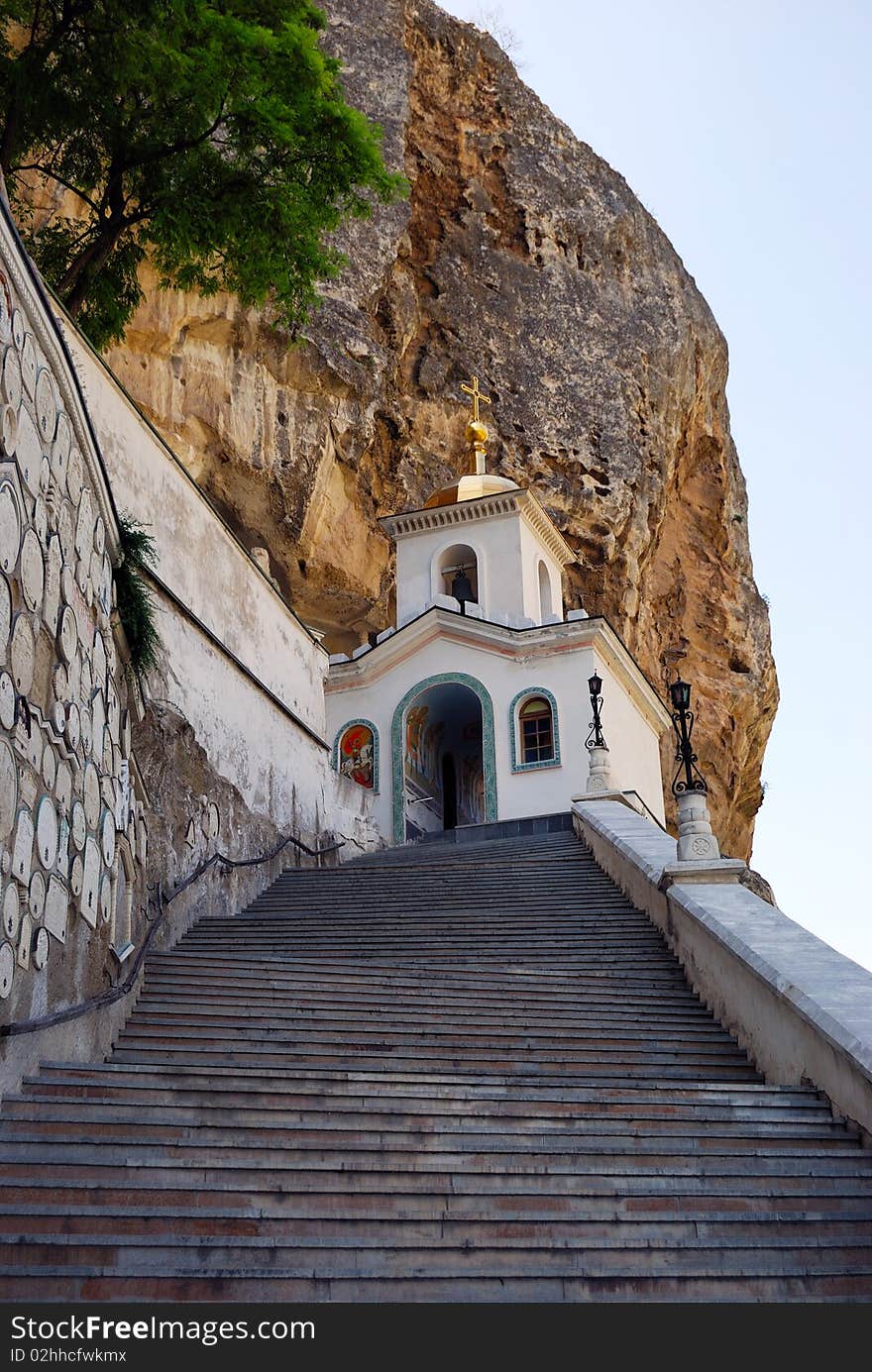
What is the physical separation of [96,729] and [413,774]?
1640 centimetres

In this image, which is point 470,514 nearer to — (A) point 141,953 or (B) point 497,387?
(B) point 497,387

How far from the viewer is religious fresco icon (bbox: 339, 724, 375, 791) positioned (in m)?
23.7

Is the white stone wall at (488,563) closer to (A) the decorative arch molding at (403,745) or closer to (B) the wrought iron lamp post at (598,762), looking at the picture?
(A) the decorative arch molding at (403,745)

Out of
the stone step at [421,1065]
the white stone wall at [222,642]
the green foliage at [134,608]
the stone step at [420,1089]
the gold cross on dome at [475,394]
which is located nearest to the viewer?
the stone step at [420,1089]

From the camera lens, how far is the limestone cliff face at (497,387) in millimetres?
25562

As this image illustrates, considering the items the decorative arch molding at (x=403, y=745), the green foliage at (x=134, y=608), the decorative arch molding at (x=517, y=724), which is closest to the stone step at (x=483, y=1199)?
the green foliage at (x=134, y=608)

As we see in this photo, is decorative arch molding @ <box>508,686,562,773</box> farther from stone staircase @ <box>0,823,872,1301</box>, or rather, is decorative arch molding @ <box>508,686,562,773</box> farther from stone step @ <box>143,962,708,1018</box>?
stone step @ <box>143,962,708,1018</box>

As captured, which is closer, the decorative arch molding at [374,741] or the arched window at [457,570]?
the decorative arch molding at [374,741]

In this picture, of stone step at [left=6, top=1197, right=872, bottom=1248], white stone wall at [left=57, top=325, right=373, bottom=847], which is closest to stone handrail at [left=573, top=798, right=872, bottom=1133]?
stone step at [left=6, top=1197, right=872, bottom=1248]

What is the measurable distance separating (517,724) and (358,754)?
312 cm

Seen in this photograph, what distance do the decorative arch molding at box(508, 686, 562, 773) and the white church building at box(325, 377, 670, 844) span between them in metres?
0.03

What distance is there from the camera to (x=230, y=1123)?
19.1ft

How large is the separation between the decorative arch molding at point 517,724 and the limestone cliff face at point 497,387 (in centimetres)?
591

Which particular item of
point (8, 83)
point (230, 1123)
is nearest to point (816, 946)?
point (230, 1123)
